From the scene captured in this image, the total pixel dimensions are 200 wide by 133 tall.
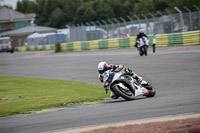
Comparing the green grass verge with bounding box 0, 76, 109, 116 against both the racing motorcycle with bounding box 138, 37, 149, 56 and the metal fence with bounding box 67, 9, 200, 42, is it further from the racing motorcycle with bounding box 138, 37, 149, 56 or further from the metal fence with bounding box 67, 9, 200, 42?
the metal fence with bounding box 67, 9, 200, 42

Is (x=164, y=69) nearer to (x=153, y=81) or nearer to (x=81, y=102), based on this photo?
(x=153, y=81)

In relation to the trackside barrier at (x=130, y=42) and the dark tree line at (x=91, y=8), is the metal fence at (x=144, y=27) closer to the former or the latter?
the trackside barrier at (x=130, y=42)

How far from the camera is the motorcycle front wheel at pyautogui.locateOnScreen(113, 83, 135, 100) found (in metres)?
9.87

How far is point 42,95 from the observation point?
12883 mm

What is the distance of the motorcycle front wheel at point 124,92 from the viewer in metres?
9.87

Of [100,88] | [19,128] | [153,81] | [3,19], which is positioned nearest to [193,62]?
[153,81]

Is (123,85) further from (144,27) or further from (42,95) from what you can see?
(144,27)

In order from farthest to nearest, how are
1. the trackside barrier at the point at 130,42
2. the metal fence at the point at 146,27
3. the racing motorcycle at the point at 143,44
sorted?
the metal fence at the point at 146,27 < the trackside barrier at the point at 130,42 < the racing motorcycle at the point at 143,44

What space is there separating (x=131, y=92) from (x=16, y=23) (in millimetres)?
101991

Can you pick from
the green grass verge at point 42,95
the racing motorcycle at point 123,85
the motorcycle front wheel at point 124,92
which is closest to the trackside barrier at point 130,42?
the green grass verge at point 42,95

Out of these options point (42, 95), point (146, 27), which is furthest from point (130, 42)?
point (42, 95)

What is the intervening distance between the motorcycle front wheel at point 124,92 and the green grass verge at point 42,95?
1.56m

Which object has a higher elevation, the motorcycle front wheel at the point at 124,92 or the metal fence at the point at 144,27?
the metal fence at the point at 144,27

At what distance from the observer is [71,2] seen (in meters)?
127
